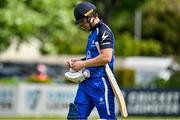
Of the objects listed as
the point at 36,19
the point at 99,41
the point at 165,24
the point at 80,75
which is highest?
the point at 99,41

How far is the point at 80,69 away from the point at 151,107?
50.9 feet

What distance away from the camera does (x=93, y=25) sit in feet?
33.4

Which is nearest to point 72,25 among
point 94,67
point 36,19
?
point 36,19

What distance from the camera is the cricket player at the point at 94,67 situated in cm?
1006

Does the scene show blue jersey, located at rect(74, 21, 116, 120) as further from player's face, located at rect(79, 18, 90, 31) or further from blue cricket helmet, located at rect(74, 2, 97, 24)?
blue cricket helmet, located at rect(74, 2, 97, 24)

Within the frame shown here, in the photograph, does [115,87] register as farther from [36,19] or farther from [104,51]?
[36,19]

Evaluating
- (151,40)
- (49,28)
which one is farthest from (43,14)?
(151,40)

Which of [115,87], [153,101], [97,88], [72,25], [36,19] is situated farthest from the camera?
[72,25]

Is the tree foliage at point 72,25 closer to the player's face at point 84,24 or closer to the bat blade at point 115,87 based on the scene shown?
the player's face at point 84,24

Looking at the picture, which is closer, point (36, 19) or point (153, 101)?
point (153, 101)

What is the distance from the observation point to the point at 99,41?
10.2 m

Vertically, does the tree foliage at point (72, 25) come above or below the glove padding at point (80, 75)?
below

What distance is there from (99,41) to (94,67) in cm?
34

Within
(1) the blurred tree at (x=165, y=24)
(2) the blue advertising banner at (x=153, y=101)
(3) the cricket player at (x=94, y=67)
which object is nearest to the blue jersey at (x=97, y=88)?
(3) the cricket player at (x=94, y=67)
